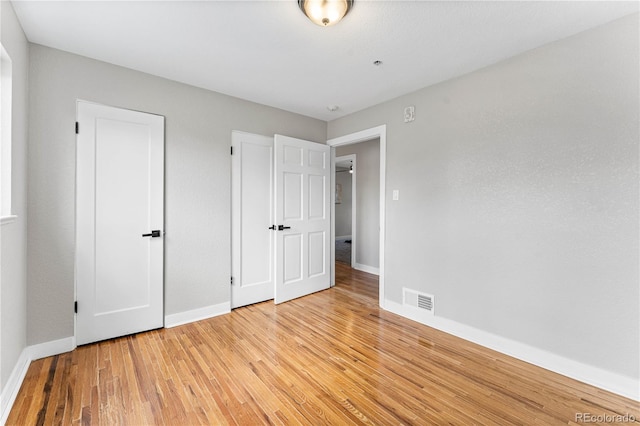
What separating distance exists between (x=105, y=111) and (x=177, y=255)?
4.83 ft

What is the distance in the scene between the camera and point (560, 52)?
2.07 m

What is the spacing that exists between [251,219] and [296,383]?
199 centimetres

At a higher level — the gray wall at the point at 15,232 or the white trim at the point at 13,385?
the gray wall at the point at 15,232

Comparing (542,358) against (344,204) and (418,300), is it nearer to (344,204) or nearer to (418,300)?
(418,300)

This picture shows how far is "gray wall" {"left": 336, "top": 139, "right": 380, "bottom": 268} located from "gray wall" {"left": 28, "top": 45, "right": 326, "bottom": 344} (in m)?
1.68

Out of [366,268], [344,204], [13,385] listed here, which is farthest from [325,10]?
[344,204]

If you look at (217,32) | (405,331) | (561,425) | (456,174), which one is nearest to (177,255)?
(217,32)

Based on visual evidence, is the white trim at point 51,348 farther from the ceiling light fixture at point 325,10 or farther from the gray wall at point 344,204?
the gray wall at point 344,204

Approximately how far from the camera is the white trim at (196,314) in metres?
2.79

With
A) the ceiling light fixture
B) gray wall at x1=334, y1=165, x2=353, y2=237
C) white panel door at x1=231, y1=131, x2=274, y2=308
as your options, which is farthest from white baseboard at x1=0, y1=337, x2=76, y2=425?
gray wall at x1=334, y1=165, x2=353, y2=237

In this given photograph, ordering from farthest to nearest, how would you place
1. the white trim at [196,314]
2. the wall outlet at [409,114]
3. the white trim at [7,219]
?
the wall outlet at [409,114]
the white trim at [196,314]
the white trim at [7,219]

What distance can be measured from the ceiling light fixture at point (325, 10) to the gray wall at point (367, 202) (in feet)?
10.9

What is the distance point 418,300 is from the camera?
2969mm

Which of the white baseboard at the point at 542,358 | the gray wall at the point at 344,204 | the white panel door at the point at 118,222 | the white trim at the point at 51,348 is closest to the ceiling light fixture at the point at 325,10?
the white panel door at the point at 118,222
